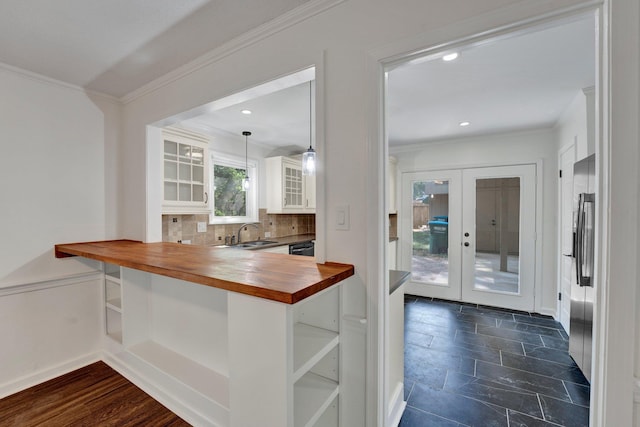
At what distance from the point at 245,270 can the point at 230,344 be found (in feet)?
1.09

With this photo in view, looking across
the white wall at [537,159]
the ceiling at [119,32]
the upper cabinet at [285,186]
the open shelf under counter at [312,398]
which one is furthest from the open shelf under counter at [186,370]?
the white wall at [537,159]

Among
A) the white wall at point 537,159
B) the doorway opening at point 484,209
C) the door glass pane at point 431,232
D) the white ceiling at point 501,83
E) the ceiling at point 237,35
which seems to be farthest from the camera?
the door glass pane at point 431,232

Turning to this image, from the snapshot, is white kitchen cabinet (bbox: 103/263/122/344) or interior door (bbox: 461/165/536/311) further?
interior door (bbox: 461/165/536/311)

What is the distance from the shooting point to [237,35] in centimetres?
165

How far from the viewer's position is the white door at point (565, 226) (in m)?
2.90

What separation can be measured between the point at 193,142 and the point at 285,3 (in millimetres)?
2065

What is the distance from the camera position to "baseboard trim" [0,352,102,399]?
1.97m

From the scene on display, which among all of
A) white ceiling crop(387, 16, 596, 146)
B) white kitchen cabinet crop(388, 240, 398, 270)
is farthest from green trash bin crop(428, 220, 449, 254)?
white ceiling crop(387, 16, 596, 146)

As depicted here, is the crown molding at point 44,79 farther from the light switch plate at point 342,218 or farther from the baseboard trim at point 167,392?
the light switch plate at point 342,218

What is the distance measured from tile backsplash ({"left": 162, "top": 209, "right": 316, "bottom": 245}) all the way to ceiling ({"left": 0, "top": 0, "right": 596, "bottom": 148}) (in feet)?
4.19

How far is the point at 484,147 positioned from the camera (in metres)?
3.91

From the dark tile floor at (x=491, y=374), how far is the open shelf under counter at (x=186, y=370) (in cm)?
122

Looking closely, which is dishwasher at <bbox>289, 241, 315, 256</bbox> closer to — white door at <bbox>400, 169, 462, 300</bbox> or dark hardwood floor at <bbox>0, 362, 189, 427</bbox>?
white door at <bbox>400, 169, 462, 300</bbox>

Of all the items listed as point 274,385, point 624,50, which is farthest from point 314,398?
point 624,50
